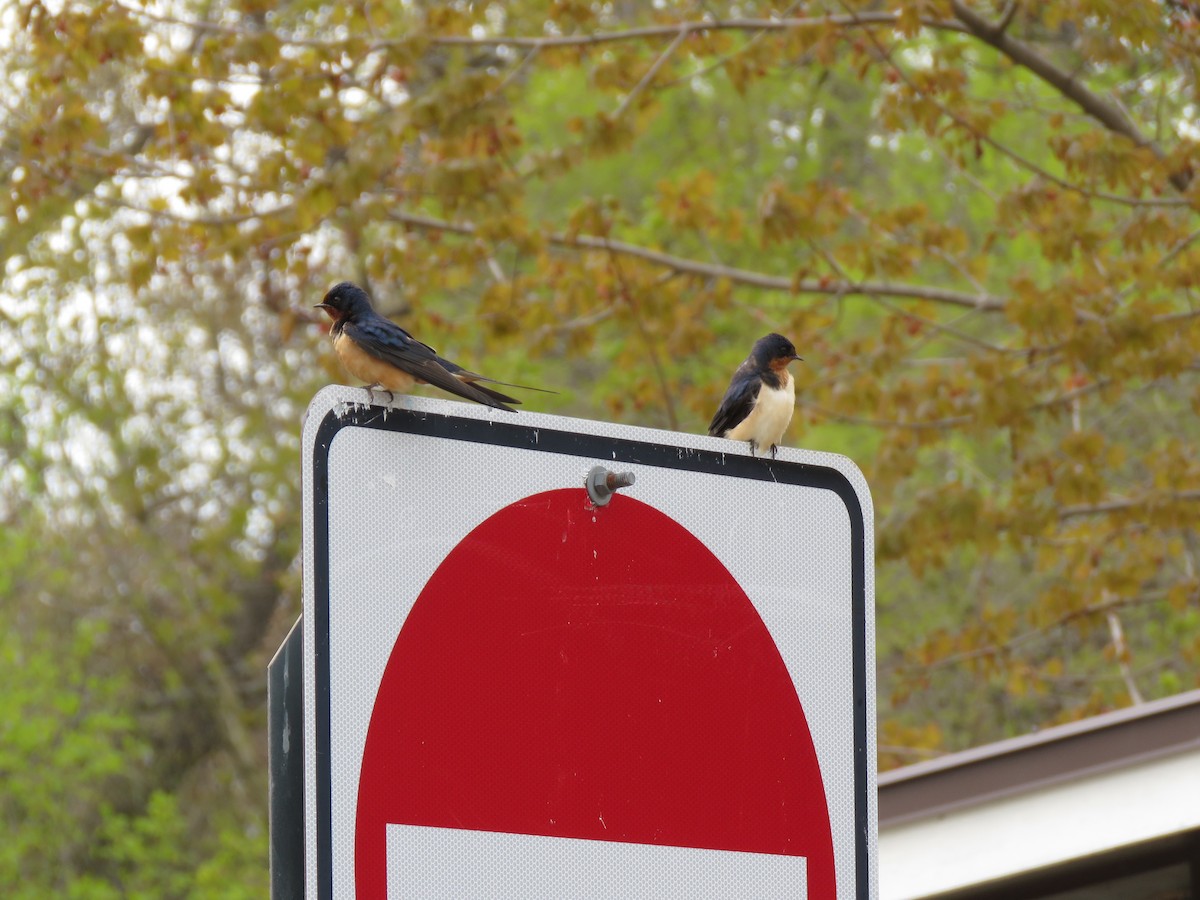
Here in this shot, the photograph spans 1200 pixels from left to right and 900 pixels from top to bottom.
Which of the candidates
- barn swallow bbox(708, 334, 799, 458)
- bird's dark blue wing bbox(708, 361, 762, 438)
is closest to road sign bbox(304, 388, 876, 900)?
barn swallow bbox(708, 334, 799, 458)

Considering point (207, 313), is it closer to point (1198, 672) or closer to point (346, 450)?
point (1198, 672)

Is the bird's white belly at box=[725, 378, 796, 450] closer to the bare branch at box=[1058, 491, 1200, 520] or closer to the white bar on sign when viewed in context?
the white bar on sign

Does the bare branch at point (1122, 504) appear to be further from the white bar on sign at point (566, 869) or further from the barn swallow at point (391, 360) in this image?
Result: the white bar on sign at point (566, 869)

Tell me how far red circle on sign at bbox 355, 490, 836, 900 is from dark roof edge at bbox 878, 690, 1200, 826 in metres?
2.42

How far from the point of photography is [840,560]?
239 cm

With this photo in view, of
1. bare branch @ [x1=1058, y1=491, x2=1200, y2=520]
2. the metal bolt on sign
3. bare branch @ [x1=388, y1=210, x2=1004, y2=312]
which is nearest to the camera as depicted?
the metal bolt on sign

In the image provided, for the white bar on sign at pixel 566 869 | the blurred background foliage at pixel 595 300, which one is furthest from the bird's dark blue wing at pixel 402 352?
the blurred background foliage at pixel 595 300

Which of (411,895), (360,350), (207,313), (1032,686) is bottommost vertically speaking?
(411,895)

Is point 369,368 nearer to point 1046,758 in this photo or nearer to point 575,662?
point 575,662

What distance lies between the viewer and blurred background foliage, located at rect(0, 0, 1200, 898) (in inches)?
360

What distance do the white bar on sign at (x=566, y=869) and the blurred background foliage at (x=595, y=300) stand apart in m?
6.35

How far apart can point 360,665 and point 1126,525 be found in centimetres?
967

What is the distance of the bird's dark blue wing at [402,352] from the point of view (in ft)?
8.65

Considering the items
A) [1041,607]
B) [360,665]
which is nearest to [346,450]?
[360,665]
